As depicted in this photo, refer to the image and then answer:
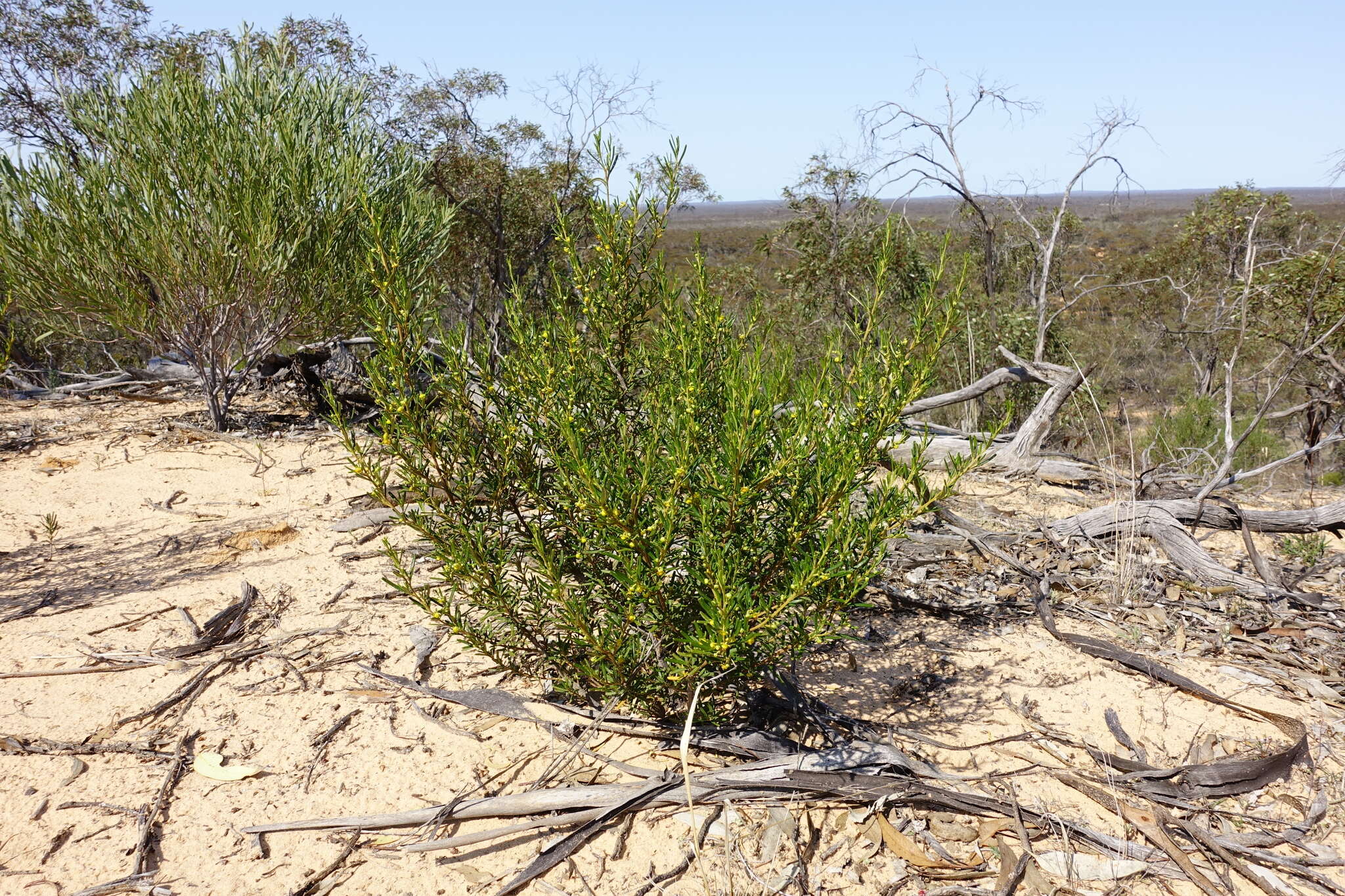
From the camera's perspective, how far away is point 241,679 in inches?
130

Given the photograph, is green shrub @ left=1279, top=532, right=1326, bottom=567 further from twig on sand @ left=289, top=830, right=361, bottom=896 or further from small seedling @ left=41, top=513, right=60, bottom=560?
small seedling @ left=41, top=513, right=60, bottom=560

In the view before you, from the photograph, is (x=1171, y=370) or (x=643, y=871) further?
(x=1171, y=370)

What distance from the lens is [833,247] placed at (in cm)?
1223

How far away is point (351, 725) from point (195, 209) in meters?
5.02

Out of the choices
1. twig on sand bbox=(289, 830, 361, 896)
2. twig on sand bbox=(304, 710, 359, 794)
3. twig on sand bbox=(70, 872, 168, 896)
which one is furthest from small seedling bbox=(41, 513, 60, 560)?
twig on sand bbox=(289, 830, 361, 896)

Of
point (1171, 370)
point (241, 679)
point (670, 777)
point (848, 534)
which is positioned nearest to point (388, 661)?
point (241, 679)

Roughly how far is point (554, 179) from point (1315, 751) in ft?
36.8

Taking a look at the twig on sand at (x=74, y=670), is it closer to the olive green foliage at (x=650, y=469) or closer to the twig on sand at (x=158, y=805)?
the twig on sand at (x=158, y=805)

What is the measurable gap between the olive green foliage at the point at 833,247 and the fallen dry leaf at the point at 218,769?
1028 centimetres

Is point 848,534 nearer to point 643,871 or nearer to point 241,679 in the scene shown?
point 643,871

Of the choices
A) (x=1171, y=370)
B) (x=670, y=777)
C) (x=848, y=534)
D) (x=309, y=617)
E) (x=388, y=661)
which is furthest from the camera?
(x=1171, y=370)

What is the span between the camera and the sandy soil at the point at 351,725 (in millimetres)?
2387

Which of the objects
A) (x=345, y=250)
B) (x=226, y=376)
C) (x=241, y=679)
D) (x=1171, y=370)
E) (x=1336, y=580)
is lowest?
(x=1171, y=370)

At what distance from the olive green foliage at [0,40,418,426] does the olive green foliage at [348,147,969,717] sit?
3.78 m
